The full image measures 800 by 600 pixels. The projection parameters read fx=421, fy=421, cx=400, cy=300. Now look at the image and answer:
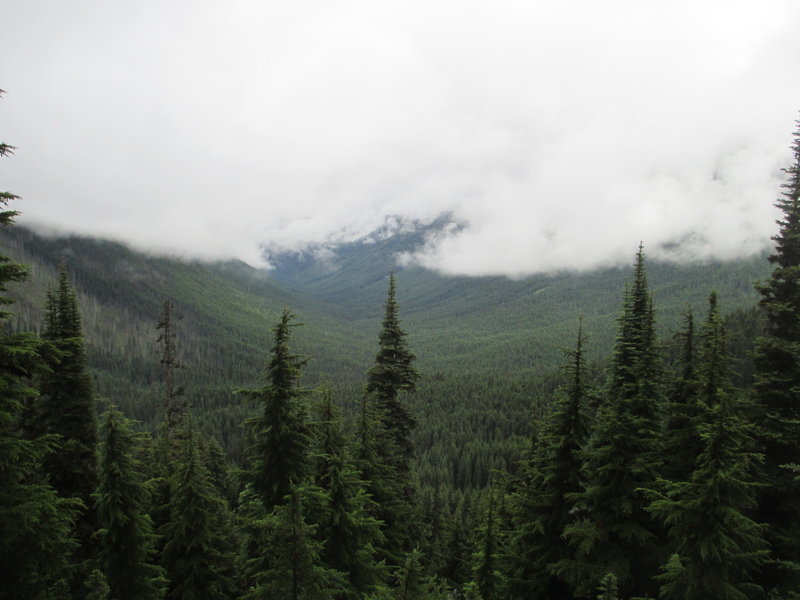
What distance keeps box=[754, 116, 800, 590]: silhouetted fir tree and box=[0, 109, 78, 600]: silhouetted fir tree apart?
19.4 meters

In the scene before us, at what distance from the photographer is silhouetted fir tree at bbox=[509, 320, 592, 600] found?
1578 cm

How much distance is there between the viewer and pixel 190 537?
1723 centimetres

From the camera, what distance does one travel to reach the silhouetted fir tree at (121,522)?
14500 millimetres

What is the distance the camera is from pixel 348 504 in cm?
1462

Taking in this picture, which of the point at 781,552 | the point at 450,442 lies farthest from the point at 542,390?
the point at 781,552

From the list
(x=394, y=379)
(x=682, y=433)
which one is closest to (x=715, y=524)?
(x=682, y=433)

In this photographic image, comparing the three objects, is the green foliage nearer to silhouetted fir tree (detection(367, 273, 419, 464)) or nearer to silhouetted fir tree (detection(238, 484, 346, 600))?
silhouetted fir tree (detection(238, 484, 346, 600))

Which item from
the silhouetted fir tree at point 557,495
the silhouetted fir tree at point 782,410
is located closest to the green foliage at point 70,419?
the silhouetted fir tree at point 557,495

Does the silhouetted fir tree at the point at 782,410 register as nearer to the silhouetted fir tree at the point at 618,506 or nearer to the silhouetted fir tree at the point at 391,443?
the silhouetted fir tree at the point at 618,506

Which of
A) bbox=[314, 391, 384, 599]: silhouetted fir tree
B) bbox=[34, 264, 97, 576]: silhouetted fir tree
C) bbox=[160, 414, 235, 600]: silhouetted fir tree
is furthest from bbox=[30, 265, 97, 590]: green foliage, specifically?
bbox=[314, 391, 384, 599]: silhouetted fir tree

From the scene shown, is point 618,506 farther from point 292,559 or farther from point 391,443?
point 292,559

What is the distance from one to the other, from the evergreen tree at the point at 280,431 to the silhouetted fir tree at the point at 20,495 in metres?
5.68

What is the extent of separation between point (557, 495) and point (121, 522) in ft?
51.3

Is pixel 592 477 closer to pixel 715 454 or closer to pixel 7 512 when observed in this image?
pixel 715 454
